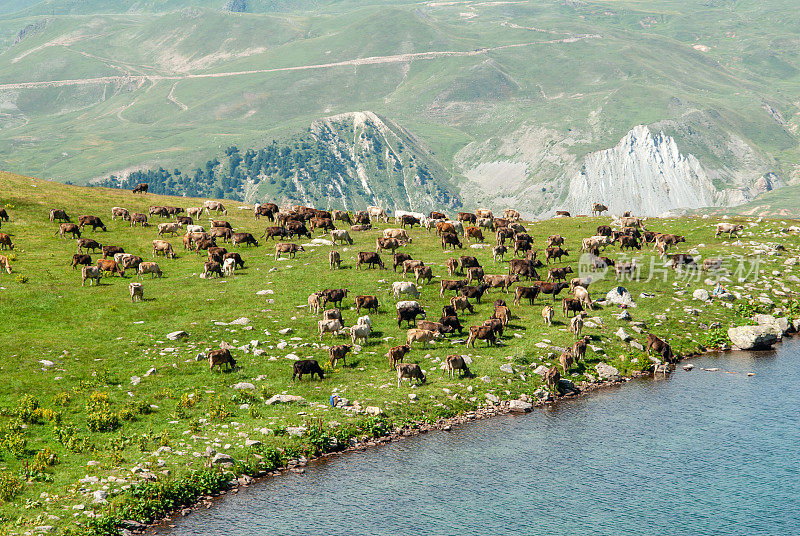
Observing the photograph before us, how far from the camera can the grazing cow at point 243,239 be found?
2497 inches

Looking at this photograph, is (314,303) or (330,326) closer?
(330,326)

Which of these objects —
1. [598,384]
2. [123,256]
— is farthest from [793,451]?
[123,256]

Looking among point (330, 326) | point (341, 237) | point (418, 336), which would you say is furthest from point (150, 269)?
point (418, 336)

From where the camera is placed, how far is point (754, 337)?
47.7 metres

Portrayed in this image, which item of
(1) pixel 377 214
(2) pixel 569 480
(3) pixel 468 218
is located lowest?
(2) pixel 569 480

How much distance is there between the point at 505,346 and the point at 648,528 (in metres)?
16.0

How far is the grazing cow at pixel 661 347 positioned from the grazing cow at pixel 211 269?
33.0 meters

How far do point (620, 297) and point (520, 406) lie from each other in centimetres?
1762

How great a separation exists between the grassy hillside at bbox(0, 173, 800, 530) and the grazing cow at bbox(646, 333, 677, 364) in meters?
1.25

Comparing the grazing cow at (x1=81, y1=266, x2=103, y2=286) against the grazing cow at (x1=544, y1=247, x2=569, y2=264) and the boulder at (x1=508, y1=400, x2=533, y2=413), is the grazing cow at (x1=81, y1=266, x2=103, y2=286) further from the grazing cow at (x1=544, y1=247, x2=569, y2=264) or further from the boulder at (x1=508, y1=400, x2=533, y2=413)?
the grazing cow at (x1=544, y1=247, x2=569, y2=264)

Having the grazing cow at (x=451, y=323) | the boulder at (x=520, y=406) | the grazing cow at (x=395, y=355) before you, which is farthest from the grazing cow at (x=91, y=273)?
the boulder at (x=520, y=406)

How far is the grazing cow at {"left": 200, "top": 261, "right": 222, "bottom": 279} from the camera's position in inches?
2124

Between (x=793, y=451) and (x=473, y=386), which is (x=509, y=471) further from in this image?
(x=793, y=451)

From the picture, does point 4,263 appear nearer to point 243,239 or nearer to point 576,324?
point 243,239
